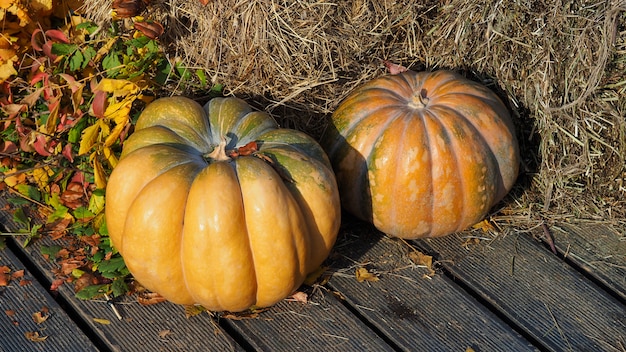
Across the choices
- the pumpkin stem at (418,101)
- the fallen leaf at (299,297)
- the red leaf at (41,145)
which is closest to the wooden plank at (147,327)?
the fallen leaf at (299,297)

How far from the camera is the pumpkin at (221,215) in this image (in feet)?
8.14

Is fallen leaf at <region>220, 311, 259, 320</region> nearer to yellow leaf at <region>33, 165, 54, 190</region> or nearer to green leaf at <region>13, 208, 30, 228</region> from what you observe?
green leaf at <region>13, 208, 30, 228</region>

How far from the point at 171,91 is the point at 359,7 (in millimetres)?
942

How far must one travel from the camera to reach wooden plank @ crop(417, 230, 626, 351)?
8.98 feet

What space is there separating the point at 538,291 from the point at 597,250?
0.42 meters

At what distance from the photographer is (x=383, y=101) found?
3.06m

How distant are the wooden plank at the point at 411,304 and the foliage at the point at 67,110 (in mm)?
997

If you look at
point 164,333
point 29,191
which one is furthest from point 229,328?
point 29,191

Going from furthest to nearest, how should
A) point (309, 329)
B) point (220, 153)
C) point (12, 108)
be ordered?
point (12, 108), point (309, 329), point (220, 153)

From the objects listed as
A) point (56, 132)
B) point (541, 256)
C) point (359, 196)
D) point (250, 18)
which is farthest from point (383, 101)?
point (56, 132)

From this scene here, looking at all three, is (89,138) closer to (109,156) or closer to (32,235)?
(109,156)

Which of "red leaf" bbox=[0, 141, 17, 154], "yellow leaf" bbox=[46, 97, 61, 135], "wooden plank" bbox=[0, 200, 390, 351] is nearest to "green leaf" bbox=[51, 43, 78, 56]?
"yellow leaf" bbox=[46, 97, 61, 135]

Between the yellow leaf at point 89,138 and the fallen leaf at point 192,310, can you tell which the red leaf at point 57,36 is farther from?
the fallen leaf at point 192,310

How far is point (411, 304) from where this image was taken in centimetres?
284
